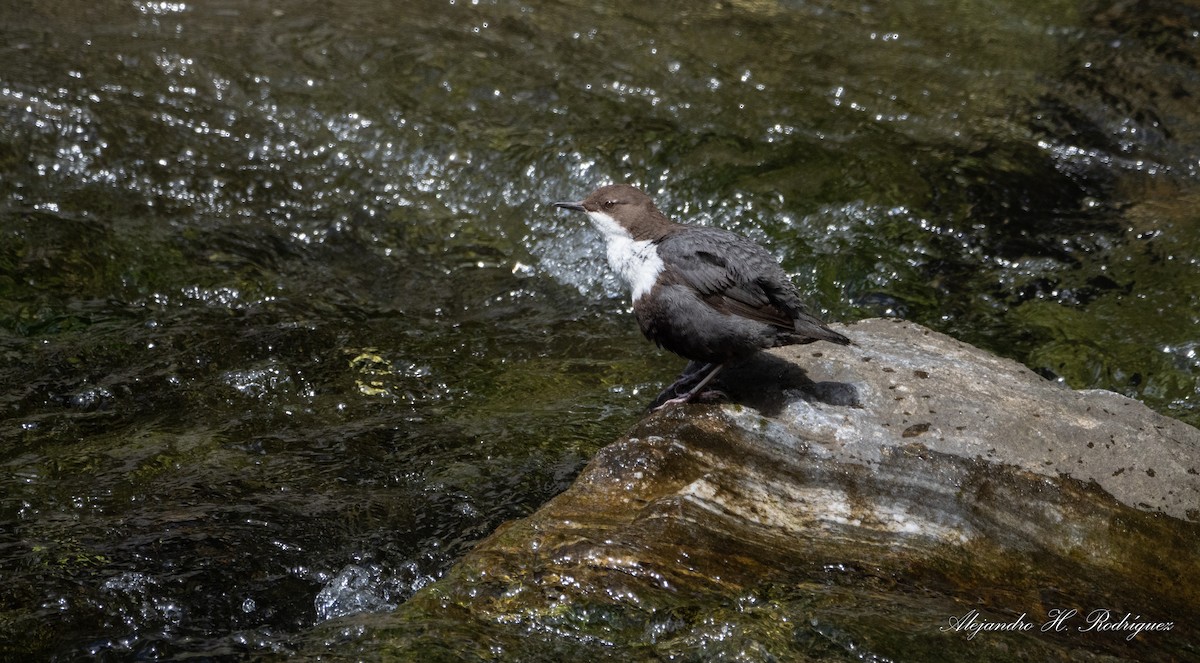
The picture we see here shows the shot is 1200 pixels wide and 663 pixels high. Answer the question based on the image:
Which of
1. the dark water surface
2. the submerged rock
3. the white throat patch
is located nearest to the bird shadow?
the submerged rock

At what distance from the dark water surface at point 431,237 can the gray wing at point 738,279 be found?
82 cm

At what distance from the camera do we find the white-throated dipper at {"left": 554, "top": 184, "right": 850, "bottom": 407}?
13.0 ft

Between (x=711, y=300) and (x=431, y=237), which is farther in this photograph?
(x=431, y=237)

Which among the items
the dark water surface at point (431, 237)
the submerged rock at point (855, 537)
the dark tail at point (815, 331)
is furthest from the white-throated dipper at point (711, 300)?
the dark water surface at point (431, 237)

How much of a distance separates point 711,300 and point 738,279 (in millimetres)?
133

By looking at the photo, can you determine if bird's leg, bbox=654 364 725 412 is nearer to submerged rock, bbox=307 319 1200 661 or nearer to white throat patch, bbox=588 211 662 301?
submerged rock, bbox=307 319 1200 661

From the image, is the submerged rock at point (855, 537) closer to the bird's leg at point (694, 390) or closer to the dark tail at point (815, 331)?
the bird's leg at point (694, 390)

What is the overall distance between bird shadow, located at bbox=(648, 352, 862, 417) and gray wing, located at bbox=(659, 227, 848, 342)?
0.21 metres

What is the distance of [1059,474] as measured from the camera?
363cm

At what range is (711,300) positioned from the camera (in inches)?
160

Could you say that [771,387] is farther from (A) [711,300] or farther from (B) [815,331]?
(A) [711,300]

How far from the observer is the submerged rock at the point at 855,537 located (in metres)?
2.92

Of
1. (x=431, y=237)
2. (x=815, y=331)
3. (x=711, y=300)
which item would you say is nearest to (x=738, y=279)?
(x=711, y=300)

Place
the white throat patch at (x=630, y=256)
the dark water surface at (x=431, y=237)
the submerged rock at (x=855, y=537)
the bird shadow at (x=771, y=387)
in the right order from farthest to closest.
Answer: the white throat patch at (x=630, y=256), the bird shadow at (x=771, y=387), the dark water surface at (x=431, y=237), the submerged rock at (x=855, y=537)
